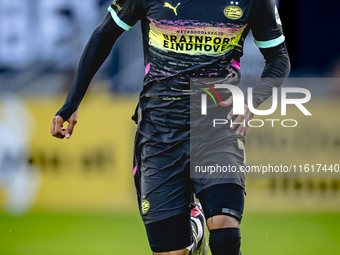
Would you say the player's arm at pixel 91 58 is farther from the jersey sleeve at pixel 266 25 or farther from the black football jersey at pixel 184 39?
the jersey sleeve at pixel 266 25

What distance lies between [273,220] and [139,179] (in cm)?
284

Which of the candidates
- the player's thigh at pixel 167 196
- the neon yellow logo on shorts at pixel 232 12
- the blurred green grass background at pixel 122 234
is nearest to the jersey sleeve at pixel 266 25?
the neon yellow logo on shorts at pixel 232 12

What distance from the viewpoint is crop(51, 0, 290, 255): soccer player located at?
2.49 meters

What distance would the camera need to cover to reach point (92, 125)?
5.41 m

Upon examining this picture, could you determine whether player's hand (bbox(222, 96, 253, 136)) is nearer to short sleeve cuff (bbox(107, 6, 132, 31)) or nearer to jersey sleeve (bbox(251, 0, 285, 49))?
jersey sleeve (bbox(251, 0, 285, 49))

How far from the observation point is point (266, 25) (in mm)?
2619

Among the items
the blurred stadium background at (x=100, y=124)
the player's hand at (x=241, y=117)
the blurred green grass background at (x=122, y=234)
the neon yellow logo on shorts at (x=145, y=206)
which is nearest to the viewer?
the player's hand at (x=241, y=117)

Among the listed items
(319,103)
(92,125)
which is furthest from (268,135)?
(92,125)

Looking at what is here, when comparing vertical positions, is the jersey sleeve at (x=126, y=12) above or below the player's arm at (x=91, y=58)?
above

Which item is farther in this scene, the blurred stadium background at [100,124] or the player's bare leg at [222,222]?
the blurred stadium background at [100,124]

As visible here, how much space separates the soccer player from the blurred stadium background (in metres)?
2.66

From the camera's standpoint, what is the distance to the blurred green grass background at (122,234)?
4.40m

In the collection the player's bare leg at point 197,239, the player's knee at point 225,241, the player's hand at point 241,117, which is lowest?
the player's bare leg at point 197,239

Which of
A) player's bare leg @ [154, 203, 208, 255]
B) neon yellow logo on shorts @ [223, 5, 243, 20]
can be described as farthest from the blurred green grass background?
neon yellow logo on shorts @ [223, 5, 243, 20]
